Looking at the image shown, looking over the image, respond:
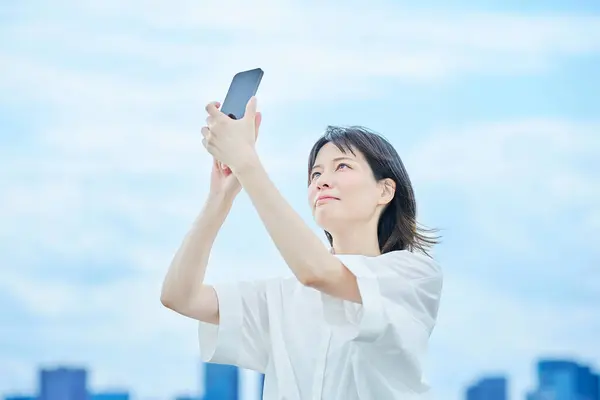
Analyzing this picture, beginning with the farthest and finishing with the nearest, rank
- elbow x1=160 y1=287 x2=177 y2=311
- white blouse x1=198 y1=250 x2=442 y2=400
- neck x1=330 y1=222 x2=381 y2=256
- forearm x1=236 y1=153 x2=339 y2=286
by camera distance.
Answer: neck x1=330 y1=222 x2=381 y2=256 < elbow x1=160 y1=287 x2=177 y2=311 < white blouse x1=198 y1=250 x2=442 y2=400 < forearm x1=236 y1=153 x2=339 y2=286

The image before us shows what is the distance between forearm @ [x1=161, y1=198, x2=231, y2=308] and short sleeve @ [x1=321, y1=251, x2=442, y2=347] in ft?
0.72

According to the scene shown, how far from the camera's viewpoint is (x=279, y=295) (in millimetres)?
1832

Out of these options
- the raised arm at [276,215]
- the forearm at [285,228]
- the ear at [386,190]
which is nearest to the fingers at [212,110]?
the raised arm at [276,215]

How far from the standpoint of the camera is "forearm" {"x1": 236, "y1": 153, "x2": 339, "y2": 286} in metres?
1.54

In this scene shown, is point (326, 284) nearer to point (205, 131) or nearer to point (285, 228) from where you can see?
point (285, 228)

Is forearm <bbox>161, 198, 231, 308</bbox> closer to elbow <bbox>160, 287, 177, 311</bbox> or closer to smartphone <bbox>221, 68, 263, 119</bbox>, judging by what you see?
elbow <bbox>160, 287, 177, 311</bbox>

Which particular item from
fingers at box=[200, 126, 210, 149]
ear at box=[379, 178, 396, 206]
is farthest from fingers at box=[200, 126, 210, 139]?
ear at box=[379, 178, 396, 206]

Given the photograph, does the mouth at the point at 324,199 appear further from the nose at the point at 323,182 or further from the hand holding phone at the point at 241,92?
the hand holding phone at the point at 241,92

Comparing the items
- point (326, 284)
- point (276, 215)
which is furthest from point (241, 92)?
point (326, 284)

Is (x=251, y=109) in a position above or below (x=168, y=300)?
above

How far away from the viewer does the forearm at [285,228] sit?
154cm

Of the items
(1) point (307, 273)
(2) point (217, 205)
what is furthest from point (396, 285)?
(2) point (217, 205)

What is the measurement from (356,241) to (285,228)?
35 centimetres

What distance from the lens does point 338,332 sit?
1684mm
